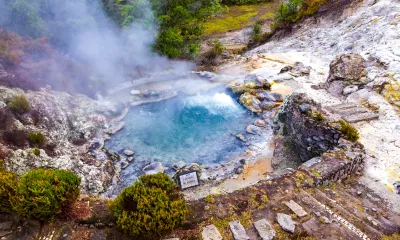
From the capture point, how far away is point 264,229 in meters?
7.35

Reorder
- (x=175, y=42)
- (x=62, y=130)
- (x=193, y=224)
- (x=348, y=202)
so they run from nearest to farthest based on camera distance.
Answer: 1. (x=193, y=224)
2. (x=348, y=202)
3. (x=62, y=130)
4. (x=175, y=42)

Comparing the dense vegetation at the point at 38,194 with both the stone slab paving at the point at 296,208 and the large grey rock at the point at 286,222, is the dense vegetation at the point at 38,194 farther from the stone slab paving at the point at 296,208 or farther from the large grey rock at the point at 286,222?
the stone slab paving at the point at 296,208

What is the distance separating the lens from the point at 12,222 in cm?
723

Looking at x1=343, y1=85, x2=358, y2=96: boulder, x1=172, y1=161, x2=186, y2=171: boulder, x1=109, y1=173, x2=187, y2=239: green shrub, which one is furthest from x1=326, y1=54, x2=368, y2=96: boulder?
x1=109, y1=173, x2=187, y2=239: green shrub

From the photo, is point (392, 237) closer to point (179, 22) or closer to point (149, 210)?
Result: point (149, 210)

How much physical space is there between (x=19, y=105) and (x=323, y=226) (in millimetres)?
13289

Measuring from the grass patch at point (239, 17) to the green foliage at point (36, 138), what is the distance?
2810cm

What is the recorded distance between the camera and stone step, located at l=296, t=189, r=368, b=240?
714 cm

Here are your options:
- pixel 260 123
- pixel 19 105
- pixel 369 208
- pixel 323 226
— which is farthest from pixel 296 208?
pixel 19 105

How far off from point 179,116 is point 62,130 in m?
6.55

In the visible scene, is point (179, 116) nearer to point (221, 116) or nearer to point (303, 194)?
point (221, 116)

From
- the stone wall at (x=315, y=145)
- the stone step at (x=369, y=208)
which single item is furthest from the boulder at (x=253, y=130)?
the stone step at (x=369, y=208)

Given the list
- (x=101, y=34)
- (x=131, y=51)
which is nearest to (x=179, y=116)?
(x=131, y=51)

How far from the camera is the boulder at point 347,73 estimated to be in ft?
57.2
